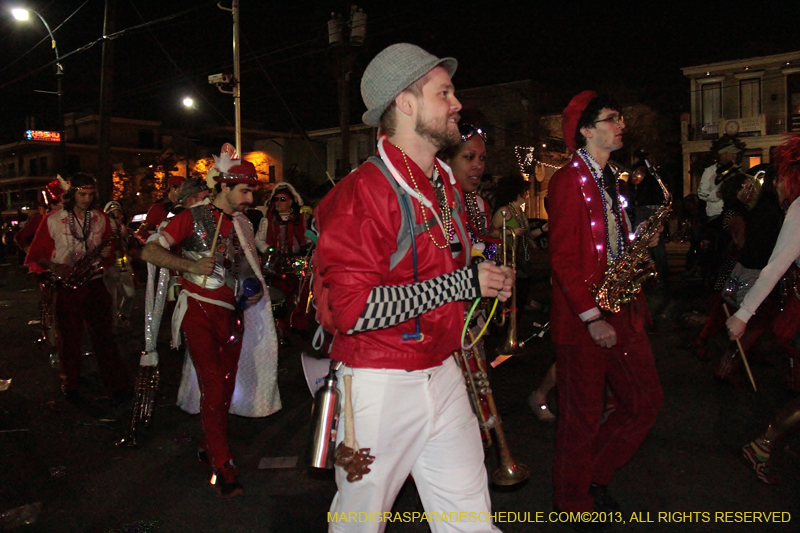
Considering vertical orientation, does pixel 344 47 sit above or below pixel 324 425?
above

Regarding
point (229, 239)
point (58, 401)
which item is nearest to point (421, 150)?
point (229, 239)

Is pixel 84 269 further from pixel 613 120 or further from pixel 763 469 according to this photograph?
pixel 763 469

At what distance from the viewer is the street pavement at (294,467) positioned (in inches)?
153

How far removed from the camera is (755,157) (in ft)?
118

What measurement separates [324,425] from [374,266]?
0.59 m

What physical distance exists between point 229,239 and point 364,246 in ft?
9.14

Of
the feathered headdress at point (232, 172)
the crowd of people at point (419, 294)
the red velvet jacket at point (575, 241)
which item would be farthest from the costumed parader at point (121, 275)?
the red velvet jacket at point (575, 241)

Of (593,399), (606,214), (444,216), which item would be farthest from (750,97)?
(444,216)

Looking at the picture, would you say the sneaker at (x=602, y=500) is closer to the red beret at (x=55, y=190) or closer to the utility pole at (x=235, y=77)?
the red beret at (x=55, y=190)

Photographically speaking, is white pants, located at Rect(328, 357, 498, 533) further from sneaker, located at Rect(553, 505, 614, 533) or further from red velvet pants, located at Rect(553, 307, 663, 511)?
sneaker, located at Rect(553, 505, 614, 533)

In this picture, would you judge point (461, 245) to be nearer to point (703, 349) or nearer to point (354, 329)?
point (354, 329)

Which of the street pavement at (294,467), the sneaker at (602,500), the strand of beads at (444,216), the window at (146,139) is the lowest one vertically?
the street pavement at (294,467)

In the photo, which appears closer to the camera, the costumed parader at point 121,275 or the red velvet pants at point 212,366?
the red velvet pants at point 212,366

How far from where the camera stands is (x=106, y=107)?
16203 mm
